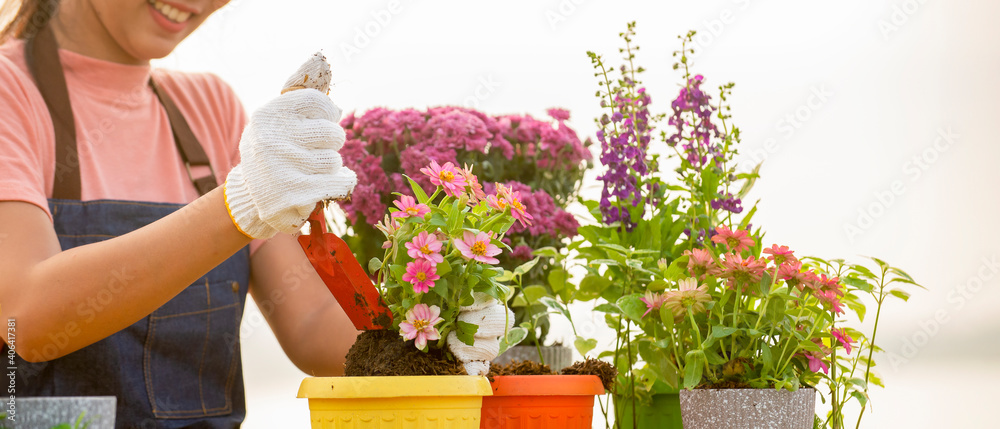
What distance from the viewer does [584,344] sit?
0.99m

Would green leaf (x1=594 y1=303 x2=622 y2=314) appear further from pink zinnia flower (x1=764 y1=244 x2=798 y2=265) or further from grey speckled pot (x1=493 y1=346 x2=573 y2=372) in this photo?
grey speckled pot (x1=493 y1=346 x2=573 y2=372)

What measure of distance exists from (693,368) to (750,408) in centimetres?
7

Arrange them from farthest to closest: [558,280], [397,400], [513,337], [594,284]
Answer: [558,280]
[594,284]
[513,337]
[397,400]

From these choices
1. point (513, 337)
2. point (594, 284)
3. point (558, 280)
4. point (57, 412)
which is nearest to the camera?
point (57, 412)

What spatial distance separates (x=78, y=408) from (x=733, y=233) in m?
0.66

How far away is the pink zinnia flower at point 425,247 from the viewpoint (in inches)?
27.6

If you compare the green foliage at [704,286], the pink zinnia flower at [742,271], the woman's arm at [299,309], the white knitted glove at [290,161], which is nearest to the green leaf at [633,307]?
the green foliage at [704,286]

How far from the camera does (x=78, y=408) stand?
494 millimetres

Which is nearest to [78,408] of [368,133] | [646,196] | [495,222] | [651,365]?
[495,222]

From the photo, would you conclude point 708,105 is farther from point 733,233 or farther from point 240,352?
point 240,352

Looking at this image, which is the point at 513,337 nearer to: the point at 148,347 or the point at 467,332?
the point at 467,332

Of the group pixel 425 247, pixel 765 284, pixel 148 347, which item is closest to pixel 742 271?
pixel 765 284

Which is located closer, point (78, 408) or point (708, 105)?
point (78, 408)

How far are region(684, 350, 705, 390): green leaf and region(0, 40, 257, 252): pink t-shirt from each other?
822mm
